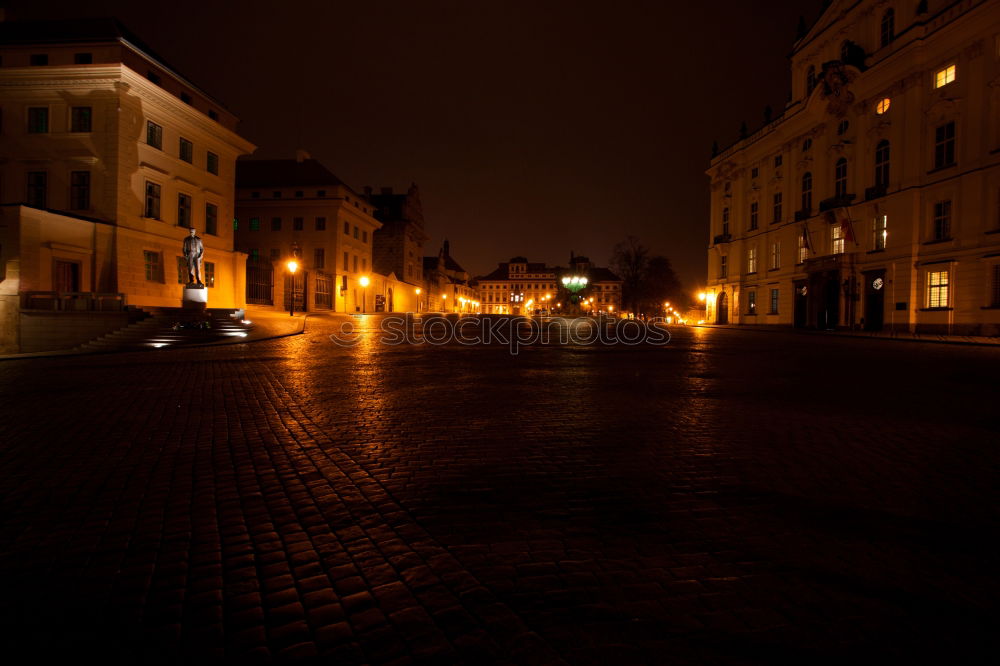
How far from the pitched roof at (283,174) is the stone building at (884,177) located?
3970 cm

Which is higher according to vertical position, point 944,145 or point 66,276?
point 944,145

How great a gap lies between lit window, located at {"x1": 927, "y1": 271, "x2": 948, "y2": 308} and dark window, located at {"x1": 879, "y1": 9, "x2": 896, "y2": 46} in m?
14.6

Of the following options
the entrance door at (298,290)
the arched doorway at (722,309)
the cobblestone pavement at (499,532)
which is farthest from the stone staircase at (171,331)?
the arched doorway at (722,309)

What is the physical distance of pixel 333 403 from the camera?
7398 mm

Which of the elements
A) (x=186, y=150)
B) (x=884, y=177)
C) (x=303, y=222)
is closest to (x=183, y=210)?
(x=186, y=150)

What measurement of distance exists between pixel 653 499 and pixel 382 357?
37.1ft

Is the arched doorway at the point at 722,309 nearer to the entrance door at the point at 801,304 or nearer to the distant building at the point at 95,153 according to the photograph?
the entrance door at the point at 801,304

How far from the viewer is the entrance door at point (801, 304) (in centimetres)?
3719

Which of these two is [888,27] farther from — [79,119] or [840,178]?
[79,119]

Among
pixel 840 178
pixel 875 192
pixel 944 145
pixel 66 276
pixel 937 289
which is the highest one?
pixel 840 178

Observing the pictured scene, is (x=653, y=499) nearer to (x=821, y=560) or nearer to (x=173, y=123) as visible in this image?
(x=821, y=560)

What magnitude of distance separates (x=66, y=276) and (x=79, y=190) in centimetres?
533

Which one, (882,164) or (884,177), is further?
(882,164)

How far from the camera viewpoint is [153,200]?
2683cm
